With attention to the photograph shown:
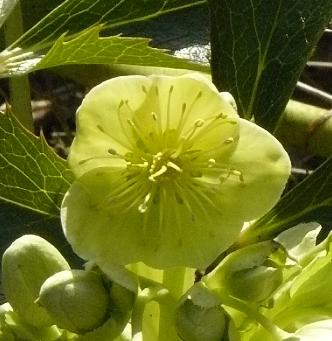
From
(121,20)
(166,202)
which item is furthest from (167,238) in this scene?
(121,20)

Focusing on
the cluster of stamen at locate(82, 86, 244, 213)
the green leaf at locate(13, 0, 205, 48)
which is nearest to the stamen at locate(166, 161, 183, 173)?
the cluster of stamen at locate(82, 86, 244, 213)

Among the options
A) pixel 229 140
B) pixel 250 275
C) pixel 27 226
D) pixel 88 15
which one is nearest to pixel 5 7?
pixel 88 15

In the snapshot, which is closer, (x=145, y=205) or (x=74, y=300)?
(x=74, y=300)

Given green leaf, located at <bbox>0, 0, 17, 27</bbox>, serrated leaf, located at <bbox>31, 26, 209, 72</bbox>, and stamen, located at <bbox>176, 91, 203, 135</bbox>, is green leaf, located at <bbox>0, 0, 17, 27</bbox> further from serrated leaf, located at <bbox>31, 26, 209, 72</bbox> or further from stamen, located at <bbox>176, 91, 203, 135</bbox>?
stamen, located at <bbox>176, 91, 203, 135</bbox>

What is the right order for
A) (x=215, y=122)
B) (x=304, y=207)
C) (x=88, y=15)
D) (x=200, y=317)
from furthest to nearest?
(x=88, y=15) → (x=304, y=207) → (x=215, y=122) → (x=200, y=317)

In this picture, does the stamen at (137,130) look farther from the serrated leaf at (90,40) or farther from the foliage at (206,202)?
the serrated leaf at (90,40)

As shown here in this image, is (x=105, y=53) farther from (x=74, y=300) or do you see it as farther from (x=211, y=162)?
(x=74, y=300)

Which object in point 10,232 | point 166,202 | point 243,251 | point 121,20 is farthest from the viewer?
point 121,20

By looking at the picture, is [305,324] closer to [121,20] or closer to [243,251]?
[243,251]
